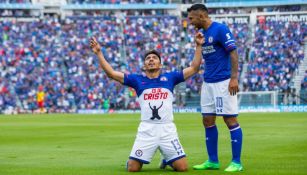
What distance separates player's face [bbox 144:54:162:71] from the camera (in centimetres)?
1201

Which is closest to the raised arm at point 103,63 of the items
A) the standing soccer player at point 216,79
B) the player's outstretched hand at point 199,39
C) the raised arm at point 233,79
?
the player's outstretched hand at point 199,39

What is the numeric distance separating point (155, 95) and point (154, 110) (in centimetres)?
28

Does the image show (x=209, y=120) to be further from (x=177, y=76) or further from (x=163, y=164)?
(x=163, y=164)

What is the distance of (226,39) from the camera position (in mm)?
11898

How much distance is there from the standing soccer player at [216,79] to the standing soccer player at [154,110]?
261 millimetres

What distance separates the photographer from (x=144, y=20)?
66.1 m

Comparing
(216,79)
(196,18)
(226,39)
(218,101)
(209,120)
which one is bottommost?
(209,120)

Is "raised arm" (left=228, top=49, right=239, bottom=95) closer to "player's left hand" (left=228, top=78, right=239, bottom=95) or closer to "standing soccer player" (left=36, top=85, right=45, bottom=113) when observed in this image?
"player's left hand" (left=228, top=78, right=239, bottom=95)

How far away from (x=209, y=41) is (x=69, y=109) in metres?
43.8

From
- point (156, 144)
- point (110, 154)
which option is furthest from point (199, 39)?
point (110, 154)

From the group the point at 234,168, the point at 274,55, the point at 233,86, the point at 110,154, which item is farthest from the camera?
the point at 274,55

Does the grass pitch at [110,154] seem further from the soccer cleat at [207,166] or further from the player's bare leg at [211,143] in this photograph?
the player's bare leg at [211,143]

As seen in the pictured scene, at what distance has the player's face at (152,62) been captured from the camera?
12.0 meters

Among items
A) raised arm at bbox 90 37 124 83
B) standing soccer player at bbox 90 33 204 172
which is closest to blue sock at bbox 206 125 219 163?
standing soccer player at bbox 90 33 204 172
